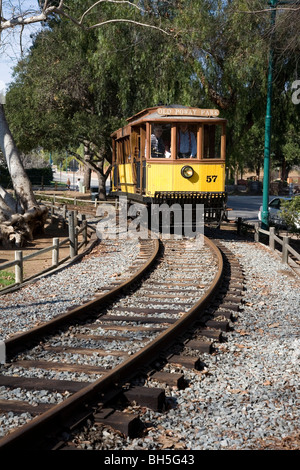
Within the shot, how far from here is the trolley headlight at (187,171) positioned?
1466 centimetres

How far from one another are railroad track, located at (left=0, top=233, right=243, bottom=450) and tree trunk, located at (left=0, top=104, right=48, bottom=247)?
294 inches

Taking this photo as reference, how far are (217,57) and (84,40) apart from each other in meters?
9.46

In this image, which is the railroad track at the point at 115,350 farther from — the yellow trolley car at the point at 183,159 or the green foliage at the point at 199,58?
the green foliage at the point at 199,58

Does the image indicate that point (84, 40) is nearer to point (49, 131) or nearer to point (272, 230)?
point (49, 131)

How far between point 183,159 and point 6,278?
19.0ft

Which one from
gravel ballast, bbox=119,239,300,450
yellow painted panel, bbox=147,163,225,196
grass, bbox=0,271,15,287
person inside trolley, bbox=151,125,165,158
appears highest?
person inside trolley, bbox=151,125,165,158

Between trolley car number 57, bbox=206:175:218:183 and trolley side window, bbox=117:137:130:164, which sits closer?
trolley car number 57, bbox=206:175:218:183

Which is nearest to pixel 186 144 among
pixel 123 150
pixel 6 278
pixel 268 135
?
pixel 268 135

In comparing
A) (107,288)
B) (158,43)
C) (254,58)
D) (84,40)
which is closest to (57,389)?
(107,288)

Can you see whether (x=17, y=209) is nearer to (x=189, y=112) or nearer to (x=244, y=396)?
(x=189, y=112)

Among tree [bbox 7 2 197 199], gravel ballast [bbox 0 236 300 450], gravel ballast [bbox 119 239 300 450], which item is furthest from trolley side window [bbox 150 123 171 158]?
tree [bbox 7 2 197 199]

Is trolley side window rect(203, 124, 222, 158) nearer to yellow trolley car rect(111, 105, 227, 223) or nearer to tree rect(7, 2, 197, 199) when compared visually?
yellow trolley car rect(111, 105, 227, 223)

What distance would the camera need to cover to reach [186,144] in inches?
582

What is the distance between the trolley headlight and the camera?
14.7m
